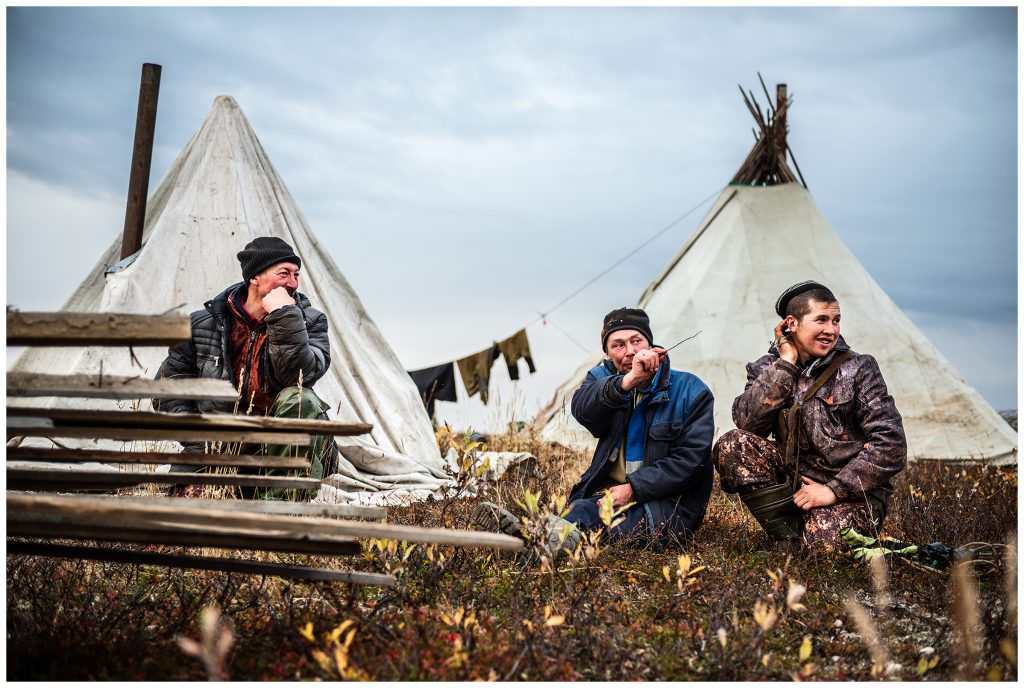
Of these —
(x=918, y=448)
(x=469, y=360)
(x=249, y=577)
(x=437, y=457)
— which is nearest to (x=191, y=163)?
(x=437, y=457)

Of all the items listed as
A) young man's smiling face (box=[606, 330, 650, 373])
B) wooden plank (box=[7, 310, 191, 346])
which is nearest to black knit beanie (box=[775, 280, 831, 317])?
young man's smiling face (box=[606, 330, 650, 373])

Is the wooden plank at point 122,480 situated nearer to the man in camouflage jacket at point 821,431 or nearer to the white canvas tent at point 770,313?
the man in camouflage jacket at point 821,431

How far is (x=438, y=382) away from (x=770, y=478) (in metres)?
5.90

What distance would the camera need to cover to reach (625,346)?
3.75 m

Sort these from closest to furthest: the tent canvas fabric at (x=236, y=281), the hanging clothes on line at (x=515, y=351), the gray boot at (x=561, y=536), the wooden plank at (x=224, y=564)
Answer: the wooden plank at (x=224, y=564)
the gray boot at (x=561, y=536)
the tent canvas fabric at (x=236, y=281)
the hanging clothes on line at (x=515, y=351)

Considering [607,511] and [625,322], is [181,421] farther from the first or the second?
[625,322]

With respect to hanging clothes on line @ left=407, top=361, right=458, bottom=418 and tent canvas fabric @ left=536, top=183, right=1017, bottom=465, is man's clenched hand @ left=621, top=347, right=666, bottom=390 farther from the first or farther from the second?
hanging clothes on line @ left=407, top=361, right=458, bottom=418

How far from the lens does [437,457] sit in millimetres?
6383

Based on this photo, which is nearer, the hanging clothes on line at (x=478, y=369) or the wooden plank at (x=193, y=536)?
the wooden plank at (x=193, y=536)

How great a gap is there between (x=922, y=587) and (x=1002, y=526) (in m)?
1.11

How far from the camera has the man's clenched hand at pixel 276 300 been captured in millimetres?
3857

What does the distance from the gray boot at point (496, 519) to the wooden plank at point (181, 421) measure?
3.85ft

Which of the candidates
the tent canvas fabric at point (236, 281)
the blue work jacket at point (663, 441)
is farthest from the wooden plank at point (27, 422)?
the tent canvas fabric at point (236, 281)

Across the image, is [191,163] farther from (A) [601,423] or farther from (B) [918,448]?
(B) [918,448]
